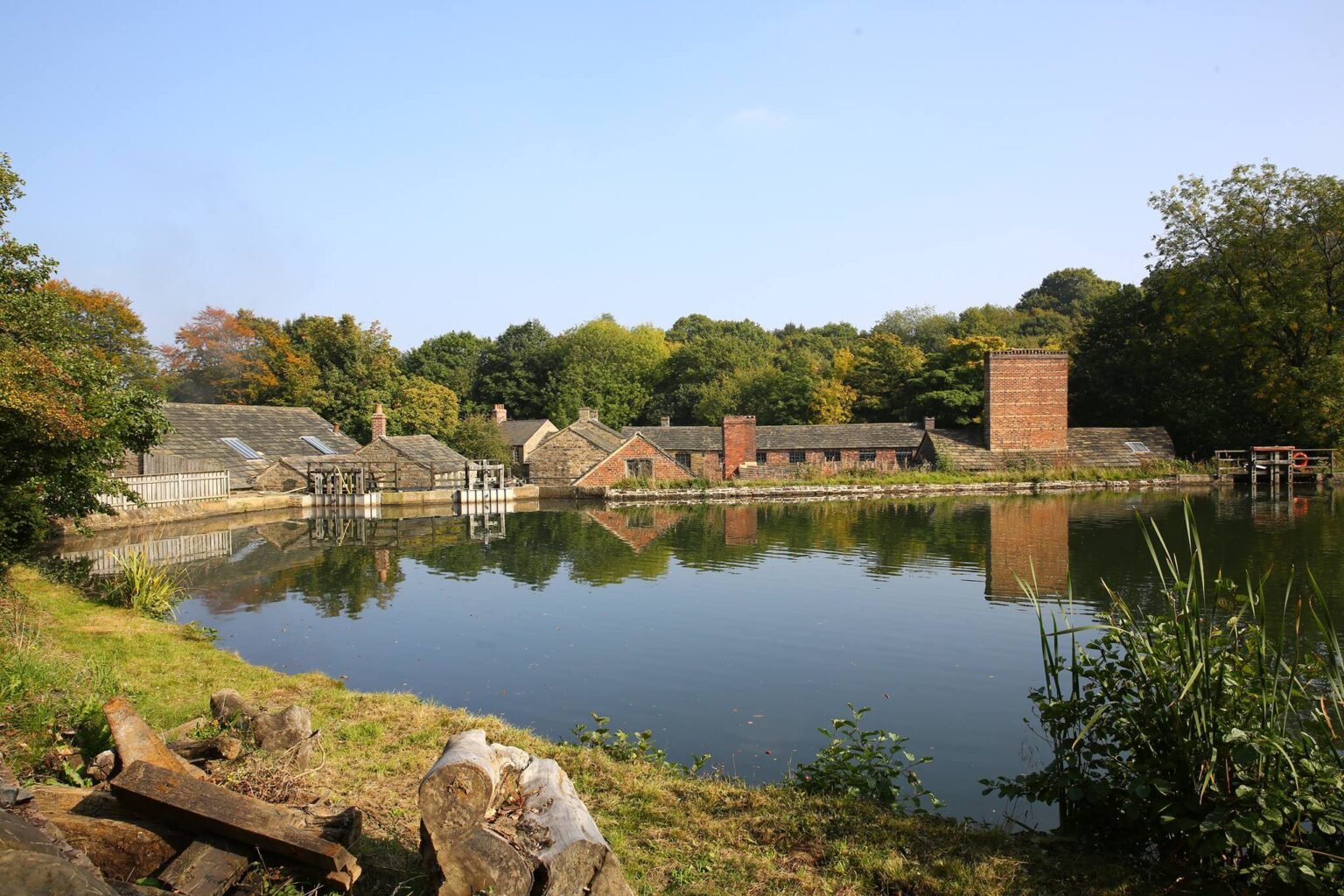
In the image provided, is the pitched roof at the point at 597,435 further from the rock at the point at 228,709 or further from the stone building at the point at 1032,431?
the rock at the point at 228,709

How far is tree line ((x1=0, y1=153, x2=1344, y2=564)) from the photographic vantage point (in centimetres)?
4367

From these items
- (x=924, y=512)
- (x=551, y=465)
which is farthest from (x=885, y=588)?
(x=551, y=465)

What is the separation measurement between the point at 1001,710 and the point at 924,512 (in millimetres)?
24010

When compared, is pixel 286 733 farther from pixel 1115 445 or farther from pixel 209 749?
pixel 1115 445

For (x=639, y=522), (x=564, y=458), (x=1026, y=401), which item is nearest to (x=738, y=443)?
(x=564, y=458)

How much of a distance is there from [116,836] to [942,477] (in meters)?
42.4

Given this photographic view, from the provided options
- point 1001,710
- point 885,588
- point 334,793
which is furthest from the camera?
point 885,588

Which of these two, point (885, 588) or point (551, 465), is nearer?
point (885, 588)

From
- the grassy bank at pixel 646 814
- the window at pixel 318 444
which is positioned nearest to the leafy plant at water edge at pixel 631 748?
the grassy bank at pixel 646 814

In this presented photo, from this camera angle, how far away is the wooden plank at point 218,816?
4.52 m

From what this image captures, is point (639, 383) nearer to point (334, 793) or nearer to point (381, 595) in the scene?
point (381, 595)

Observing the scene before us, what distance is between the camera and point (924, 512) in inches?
1299

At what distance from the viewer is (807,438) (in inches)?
1996

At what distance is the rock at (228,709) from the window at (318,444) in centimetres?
3775
